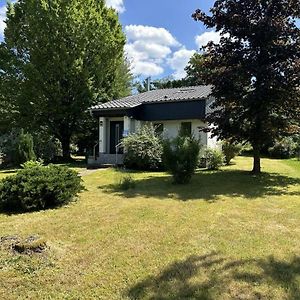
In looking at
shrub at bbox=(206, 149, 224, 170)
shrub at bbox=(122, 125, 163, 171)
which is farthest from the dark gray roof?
shrub at bbox=(206, 149, 224, 170)

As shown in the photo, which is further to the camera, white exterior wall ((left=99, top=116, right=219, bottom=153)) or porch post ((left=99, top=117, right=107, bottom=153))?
porch post ((left=99, top=117, right=107, bottom=153))

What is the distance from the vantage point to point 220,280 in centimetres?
445

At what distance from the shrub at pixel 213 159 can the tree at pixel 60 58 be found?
9404 millimetres

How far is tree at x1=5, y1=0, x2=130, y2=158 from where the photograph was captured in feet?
70.0

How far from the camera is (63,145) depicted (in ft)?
77.2

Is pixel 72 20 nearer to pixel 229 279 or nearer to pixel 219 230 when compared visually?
pixel 219 230

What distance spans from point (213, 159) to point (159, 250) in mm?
12212

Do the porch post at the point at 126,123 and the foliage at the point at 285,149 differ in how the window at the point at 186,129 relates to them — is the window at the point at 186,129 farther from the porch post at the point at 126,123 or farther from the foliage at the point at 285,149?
the foliage at the point at 285,149

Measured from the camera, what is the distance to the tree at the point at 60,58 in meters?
21.3

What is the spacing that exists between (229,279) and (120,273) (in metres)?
1.46

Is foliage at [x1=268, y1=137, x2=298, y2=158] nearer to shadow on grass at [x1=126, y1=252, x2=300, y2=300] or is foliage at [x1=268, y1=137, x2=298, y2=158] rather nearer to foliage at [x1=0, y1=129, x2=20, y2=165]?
foliage at [x1=0, y1=129, x2=20, y2=165]

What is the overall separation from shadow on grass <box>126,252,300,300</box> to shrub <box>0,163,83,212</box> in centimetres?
414

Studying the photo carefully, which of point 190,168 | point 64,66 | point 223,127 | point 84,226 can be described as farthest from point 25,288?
point 64,66

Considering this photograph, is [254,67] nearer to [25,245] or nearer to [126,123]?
[126,123]
